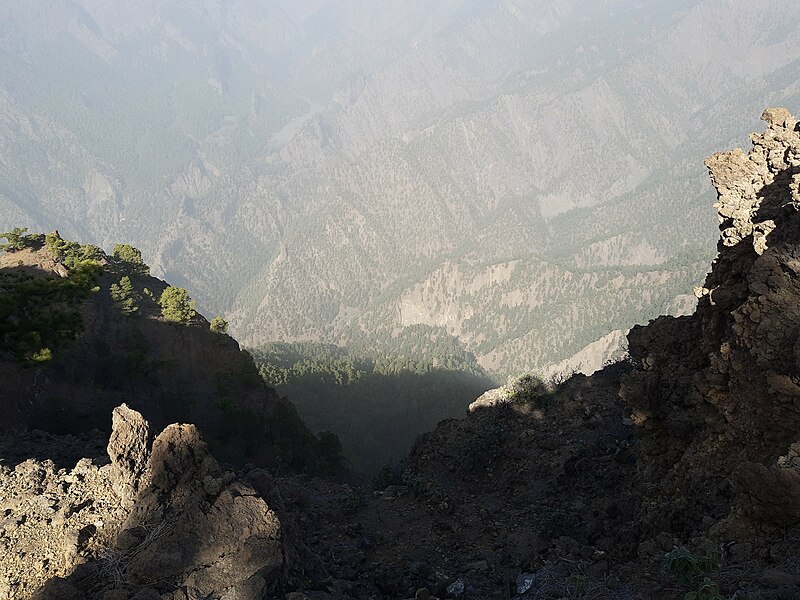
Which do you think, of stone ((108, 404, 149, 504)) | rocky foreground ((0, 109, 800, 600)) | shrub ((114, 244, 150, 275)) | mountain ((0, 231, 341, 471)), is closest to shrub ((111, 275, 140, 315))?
mountain ((0, 231, 341, 471))

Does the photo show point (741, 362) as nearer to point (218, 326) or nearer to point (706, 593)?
point (706, 593)

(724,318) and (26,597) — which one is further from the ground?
(26,597)

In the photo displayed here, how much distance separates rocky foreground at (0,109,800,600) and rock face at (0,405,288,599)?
3 cm

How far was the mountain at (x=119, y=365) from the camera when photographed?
24516mm

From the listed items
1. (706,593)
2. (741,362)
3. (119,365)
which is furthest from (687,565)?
(119,365)

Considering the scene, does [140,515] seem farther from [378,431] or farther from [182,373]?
[378,431]

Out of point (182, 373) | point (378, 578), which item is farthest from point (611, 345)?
point (378, 578)

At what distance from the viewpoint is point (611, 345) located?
14900cm

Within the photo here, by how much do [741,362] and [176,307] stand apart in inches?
1808

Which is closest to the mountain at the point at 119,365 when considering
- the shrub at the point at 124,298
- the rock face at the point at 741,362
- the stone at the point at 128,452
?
the shrub at the point at 124,298

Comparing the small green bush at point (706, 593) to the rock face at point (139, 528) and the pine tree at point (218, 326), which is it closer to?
the rock face at point (139, 528)

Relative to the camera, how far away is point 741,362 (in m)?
11.7

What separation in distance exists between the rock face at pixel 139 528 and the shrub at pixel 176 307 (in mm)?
36353

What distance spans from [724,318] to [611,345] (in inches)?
5630
